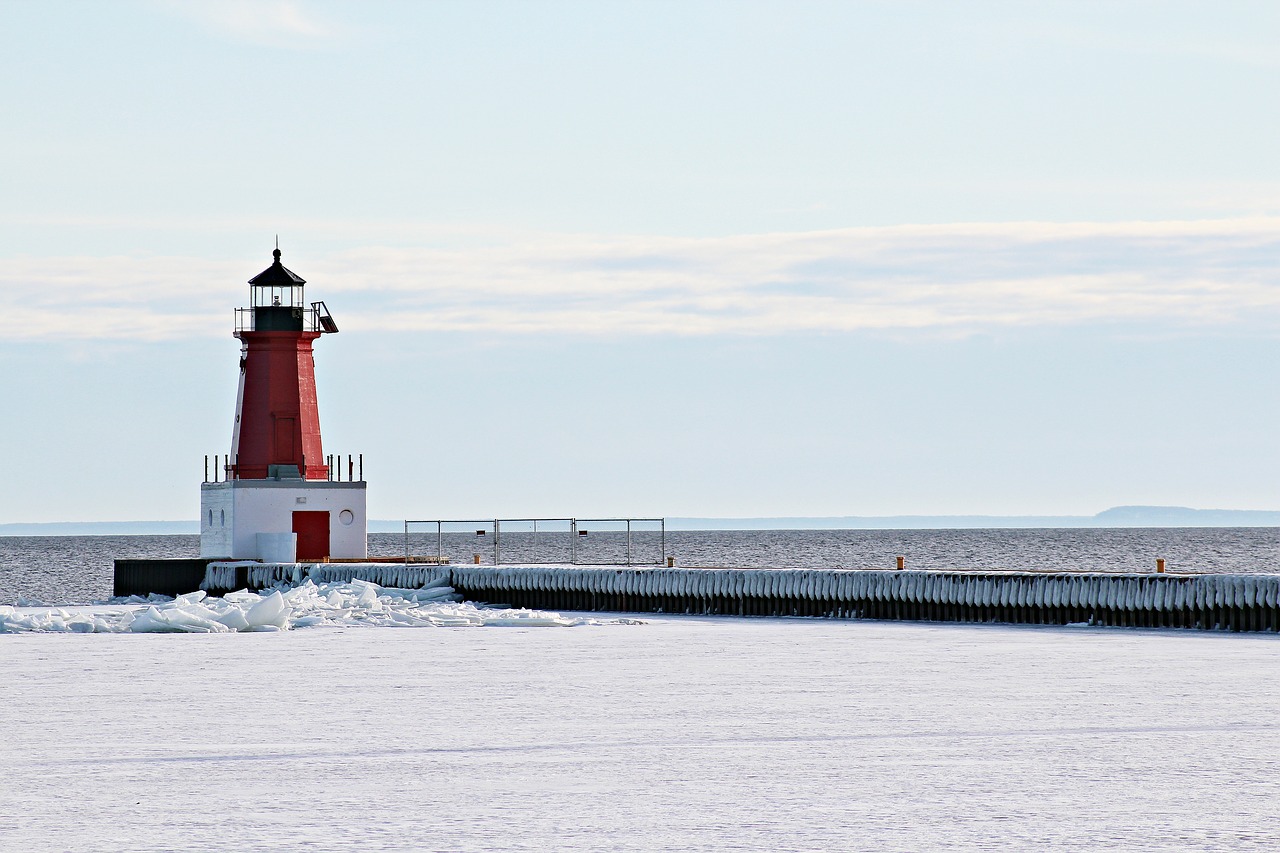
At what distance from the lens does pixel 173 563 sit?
135 feet

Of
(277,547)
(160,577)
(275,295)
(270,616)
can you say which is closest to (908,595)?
(270,616)

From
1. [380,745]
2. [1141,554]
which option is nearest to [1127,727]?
[380,745]

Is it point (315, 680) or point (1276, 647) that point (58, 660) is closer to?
point (315, 680)

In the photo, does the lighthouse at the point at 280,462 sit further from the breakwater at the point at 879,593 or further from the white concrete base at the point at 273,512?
the breakwater at the point at 879,593

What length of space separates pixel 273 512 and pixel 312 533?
1.09 meters

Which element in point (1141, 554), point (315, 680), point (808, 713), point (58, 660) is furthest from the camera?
point (1141, 554)

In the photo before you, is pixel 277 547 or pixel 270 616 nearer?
pixel 270 616

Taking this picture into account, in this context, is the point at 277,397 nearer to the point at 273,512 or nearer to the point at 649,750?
the point at 273,512

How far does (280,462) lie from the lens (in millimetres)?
40344

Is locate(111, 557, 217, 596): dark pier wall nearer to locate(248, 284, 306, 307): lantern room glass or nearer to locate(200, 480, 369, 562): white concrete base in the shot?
locate(200, 480, 369, 562): white concrete base

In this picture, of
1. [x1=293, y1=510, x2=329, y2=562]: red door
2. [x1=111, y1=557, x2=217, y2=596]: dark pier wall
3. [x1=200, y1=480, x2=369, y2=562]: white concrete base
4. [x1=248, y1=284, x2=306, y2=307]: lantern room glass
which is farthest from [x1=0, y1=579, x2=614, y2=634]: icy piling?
[x1=248, y1=284, x2=306, y2=307]: lantern room glass

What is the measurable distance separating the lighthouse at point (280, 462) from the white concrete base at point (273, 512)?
0.02 m

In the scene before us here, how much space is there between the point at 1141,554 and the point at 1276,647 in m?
92.1

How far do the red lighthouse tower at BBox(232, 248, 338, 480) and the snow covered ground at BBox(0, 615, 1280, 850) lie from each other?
20727 millimetres
